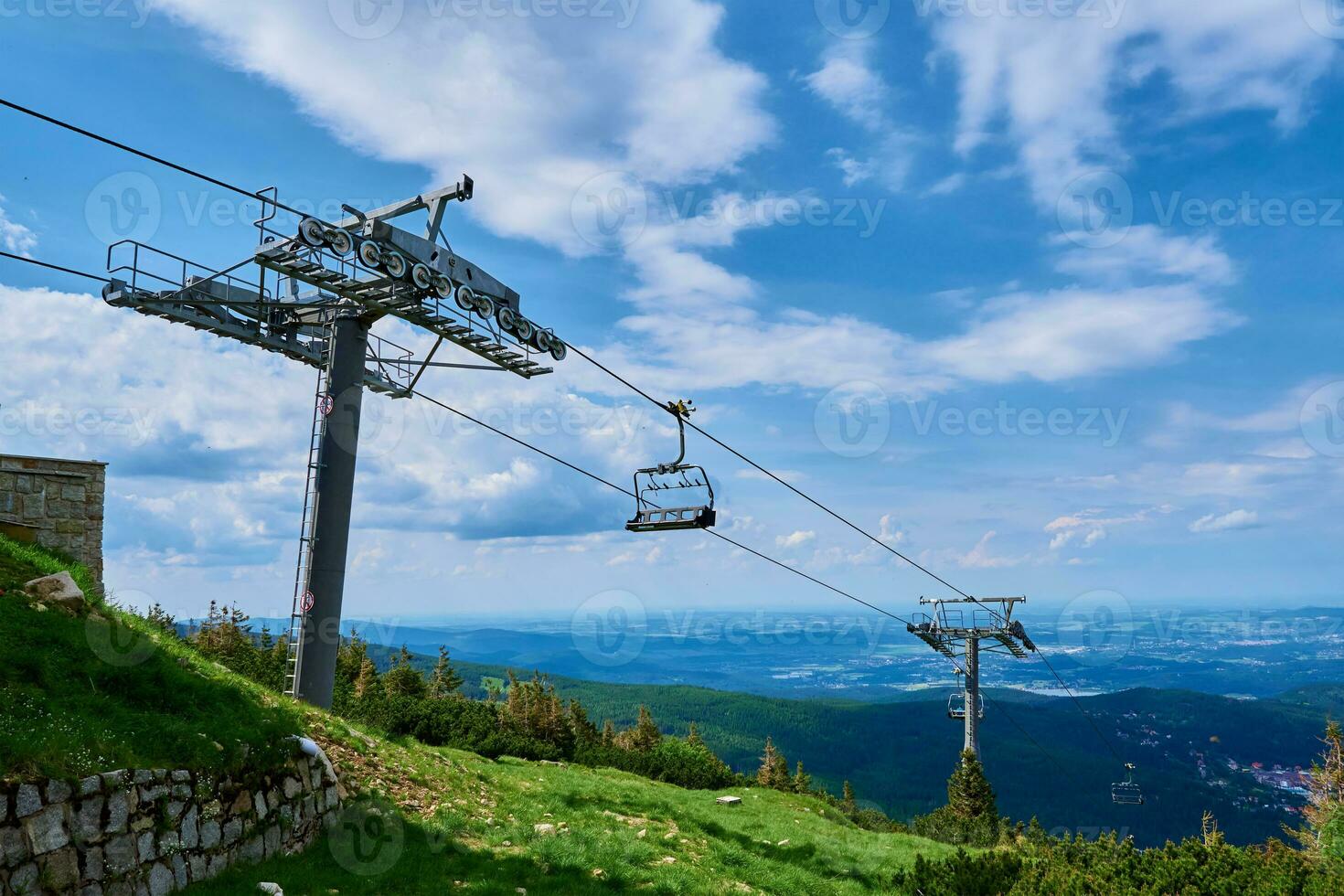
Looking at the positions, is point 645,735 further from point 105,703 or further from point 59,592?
point 105,703

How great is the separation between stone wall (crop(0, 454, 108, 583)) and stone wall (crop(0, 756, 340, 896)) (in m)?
10.5

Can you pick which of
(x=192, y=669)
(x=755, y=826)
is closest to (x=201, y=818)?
(x=192, y=669)

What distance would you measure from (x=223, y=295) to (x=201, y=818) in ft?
45.6

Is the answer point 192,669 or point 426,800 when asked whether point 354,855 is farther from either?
point 192,669

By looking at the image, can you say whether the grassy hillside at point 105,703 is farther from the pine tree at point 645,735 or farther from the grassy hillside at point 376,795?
the pine tree at point 645,735

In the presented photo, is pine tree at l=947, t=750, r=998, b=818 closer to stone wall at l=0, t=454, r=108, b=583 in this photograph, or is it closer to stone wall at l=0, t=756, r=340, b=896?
stone wall at l=0, t=756, r=340, b=896

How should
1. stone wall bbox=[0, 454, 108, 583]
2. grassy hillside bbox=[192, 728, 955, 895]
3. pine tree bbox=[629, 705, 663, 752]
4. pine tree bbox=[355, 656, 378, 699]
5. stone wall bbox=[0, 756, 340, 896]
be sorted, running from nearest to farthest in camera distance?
stone wall bbox=[0, 756, 340, 896] < grassy hillside bbox=[192, 728, 955, 895] < stone wall bbox=[0, 454, 108, 583] < pine tree bbox=[355, 656, 378, 699] < pine tree bbox=[629, 705, 663, 752]

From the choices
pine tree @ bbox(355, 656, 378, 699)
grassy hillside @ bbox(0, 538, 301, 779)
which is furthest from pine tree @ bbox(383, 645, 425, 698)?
grassy hillside @ bbox(0, 538, 301, 779)

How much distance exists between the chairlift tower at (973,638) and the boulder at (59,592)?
3493 centimetres

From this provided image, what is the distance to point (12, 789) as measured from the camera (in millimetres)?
10258

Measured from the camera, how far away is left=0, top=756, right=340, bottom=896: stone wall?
1028 cm

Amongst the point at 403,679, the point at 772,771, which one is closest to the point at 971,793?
the point at 403,679

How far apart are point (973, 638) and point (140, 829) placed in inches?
1472

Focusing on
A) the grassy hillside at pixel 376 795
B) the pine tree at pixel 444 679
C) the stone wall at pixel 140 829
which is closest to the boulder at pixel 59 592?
the grassy hillside at pixel 376 795
